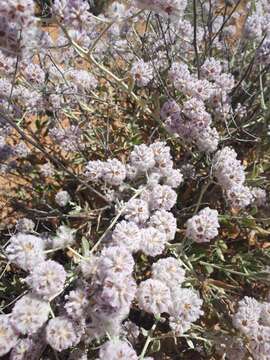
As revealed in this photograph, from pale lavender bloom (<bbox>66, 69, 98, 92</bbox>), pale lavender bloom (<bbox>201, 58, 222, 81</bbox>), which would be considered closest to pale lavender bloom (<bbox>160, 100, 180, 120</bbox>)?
pale lavender bloom (<bbox>201, 58, 222, 81</bbox>)

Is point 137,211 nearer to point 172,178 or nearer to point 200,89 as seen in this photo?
point 172,178

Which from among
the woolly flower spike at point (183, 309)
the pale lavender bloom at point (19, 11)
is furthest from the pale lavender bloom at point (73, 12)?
the woolly flower spike at point (183, 309)

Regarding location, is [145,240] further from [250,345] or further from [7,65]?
[7,65]

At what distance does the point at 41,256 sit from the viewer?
1988mm

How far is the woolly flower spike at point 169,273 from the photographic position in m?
2.04

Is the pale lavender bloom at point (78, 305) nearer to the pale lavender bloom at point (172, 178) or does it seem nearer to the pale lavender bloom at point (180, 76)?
the pale lavender bloom at point (172, 178)

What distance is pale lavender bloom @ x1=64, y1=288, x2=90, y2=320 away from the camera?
188 cm

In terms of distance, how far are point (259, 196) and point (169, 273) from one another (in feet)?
3.40

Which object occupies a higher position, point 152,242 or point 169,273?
point 152,242

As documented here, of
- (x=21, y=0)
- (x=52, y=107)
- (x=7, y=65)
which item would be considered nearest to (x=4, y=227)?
(x=52, y=107)

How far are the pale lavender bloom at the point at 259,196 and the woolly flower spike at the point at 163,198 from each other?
721 millimetres

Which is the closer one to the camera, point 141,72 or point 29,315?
point 29,315

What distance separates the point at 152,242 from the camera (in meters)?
2.06

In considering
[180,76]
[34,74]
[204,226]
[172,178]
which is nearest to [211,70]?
[180,76]
